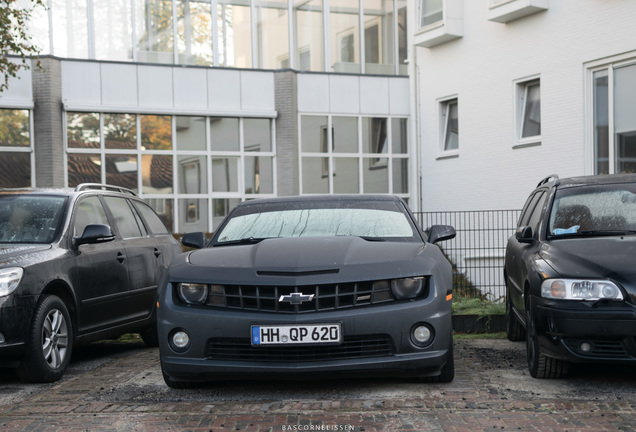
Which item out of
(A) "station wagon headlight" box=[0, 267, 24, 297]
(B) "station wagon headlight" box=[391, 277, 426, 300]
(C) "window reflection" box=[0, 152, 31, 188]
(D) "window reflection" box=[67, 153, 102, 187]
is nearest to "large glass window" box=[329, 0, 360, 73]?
(D) "window reflection" box=[67, 153, 102, 187]

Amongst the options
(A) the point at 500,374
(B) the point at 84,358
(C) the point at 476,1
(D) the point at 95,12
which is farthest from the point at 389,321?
(D) the point at 95,12

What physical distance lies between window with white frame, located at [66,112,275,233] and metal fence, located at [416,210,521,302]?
23.0 feet

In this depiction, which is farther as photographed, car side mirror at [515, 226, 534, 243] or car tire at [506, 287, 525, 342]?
car tire at [506, 287, 525, 342]

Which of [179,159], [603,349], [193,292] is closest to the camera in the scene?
[603,349]

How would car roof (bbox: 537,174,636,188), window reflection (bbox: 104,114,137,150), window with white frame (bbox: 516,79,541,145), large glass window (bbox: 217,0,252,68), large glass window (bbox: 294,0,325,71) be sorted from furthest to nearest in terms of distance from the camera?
large glass window (bbox: 294,0,325,71) < large glass window (bbox: 217,0,252,68) < window reflection (bbox: 104,114,137,150) < window with white frame (bbox: 516,79,541,145) < car roof (bbox: 537,174,636,188)

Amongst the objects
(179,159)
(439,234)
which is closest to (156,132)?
(179,159)

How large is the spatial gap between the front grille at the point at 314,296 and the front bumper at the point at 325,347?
0.19 feet

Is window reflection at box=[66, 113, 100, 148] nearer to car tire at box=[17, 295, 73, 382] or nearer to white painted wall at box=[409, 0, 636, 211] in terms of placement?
white painted wall at box=[409, 0, 636, 211]

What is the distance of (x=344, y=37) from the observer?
23891 millimetres

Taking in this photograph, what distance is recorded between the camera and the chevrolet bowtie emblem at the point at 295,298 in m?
5.75

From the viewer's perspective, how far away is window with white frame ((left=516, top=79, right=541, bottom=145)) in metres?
19.0

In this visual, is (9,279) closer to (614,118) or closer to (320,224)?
(320,224)

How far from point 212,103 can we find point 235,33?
2.18 metres

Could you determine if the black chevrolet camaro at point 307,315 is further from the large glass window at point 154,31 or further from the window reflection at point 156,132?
the large glass window at point 154,31
